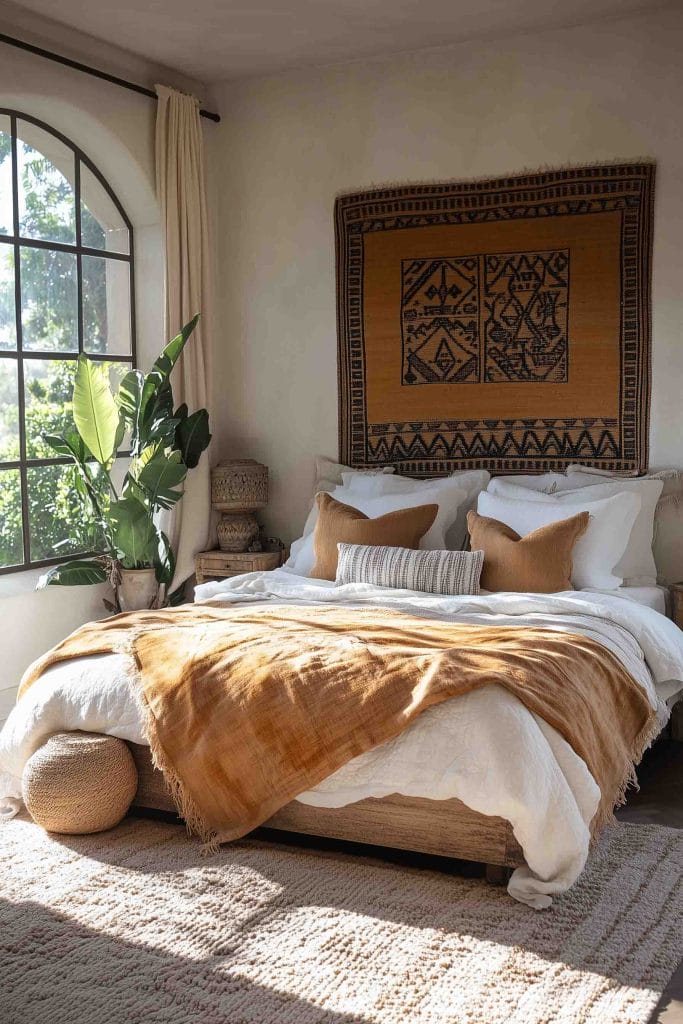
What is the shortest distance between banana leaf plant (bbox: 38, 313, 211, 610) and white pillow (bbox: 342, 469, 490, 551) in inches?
33.2

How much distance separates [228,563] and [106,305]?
4.91 ft

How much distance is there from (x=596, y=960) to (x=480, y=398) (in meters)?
3.16

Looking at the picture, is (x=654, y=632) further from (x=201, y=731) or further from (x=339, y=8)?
(x=339, y=8)

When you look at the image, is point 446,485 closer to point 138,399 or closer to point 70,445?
point 138,399

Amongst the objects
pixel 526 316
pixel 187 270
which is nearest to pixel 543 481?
pixel 526 316

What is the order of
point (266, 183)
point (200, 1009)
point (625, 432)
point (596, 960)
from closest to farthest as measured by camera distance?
point (200, 1009), point (596, 960), point (625, 432), point (266, 183)

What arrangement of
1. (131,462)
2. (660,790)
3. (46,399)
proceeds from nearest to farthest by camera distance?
(660,790) < (46,399) < (131,462)

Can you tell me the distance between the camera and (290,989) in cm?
246

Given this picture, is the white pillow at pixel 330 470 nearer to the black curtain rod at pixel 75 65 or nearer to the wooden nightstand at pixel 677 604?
the wooden nightstand at pixel 677 604

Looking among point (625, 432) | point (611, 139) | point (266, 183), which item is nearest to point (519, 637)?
point (625, 432)

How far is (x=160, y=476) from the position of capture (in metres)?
5.01

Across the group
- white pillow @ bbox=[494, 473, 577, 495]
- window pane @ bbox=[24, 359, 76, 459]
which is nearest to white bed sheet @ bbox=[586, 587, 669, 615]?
white pillow @ bbox=[494, 473, 577, 495]

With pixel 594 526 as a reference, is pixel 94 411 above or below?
above

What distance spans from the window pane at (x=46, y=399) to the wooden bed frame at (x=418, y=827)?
2665 millimetres
